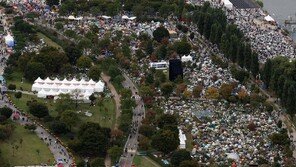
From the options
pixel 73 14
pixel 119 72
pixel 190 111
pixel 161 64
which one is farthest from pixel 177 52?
pixel 73 14

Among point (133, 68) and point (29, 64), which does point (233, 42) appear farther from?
point (29, 64)

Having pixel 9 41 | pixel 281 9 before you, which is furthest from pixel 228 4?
pixel 9 41

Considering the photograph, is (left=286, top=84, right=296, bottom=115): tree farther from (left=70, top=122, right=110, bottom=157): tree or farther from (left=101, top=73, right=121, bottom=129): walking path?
(left=70, top=122, right=110, bottom=157): tree

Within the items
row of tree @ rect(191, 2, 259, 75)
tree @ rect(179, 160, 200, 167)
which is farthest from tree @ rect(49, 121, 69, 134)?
row of tree @ rect(191, 2, 259, 75)

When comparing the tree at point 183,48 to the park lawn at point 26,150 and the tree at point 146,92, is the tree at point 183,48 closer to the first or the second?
the tree at point 146,92

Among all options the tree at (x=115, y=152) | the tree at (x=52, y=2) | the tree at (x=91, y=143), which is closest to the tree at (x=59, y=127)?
the tree at (x=91, y=143)

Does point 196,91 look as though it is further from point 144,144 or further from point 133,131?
point 144,144
